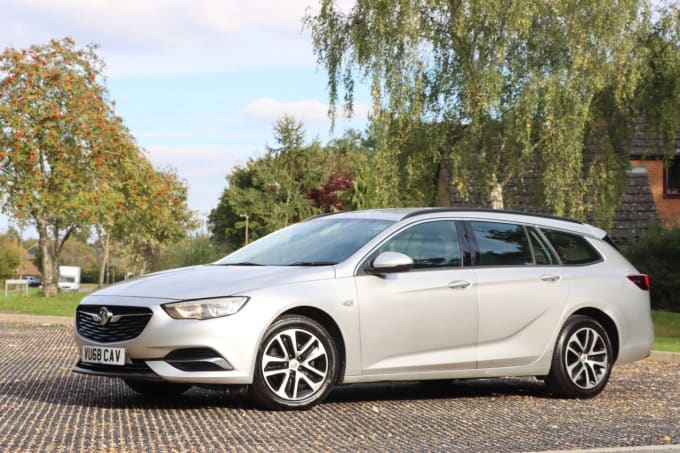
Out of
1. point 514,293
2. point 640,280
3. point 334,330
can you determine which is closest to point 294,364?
point 334,330

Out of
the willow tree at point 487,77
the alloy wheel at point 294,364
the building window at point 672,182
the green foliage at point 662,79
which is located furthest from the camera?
the building window at point 672,182

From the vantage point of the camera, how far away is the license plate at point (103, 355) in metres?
8.84

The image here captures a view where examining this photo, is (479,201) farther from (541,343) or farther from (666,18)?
(541,343)

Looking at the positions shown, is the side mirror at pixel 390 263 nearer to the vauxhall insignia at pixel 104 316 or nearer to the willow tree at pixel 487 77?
the vauxhall insignia at pixel 104 316

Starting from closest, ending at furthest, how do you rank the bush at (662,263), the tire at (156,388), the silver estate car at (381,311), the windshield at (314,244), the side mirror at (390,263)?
the silver estate car at (381,311)
the side mirror at (390,263)
the windshield at (314,244)
the tire at (156,388)
the bush at (662,263)

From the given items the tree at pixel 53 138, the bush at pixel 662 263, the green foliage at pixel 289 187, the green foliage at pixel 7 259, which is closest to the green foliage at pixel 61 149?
the tree at pixel 53 138

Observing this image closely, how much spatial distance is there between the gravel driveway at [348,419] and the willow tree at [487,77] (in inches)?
615

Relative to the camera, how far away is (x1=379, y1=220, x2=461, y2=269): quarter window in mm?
9859

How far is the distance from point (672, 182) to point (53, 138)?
22257 millimetres

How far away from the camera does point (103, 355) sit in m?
8.99

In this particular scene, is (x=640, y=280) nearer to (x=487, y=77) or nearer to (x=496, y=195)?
(x=487, y=77)

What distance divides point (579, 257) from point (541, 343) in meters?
1.15

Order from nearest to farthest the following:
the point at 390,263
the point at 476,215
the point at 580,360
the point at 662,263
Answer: the point at 390,263 < the point at 476,215 < the point at 580,360 < the point at 662,263

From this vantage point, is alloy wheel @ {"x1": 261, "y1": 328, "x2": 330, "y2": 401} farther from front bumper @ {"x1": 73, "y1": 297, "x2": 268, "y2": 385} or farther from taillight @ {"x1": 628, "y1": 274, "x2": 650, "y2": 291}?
taillight @ {"x1": 628, "y1": 274, "x2": 650, "y2": 291}
